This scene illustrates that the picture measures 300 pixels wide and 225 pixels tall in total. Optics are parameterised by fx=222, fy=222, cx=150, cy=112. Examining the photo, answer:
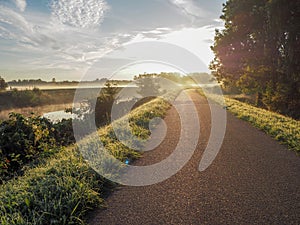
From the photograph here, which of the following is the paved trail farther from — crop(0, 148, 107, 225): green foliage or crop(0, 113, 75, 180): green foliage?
crop(0, 113, 75, 180): green foliage

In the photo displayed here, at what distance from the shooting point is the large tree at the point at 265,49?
15008 millimetres

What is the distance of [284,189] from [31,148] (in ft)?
21.5

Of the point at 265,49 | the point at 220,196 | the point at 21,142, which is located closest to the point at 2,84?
the point at 21,142

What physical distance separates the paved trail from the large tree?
41.5ft

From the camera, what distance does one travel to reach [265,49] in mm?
17969

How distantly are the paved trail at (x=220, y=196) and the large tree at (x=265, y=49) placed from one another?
12659 mm

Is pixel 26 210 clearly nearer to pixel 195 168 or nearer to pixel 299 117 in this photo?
pixel 195 168

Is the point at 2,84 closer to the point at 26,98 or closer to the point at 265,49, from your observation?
the point at 26,98

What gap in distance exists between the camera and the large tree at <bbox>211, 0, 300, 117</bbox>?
49.2ft

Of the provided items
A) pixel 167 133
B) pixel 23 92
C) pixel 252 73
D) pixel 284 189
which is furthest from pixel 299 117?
pixel 23 92

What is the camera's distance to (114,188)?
3.56 metres

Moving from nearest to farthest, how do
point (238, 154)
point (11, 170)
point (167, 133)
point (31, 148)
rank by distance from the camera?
point (238, 154) < point (11, 170) < point (31, 148) < point (167, 133)

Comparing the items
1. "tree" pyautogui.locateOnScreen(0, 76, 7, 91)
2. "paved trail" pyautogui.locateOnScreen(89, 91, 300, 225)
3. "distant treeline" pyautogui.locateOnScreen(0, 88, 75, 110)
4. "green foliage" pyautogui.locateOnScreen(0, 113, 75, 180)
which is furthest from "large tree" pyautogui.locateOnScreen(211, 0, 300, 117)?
"tree" pyautogui.locateOnScreen(0, 76, 7, 91)

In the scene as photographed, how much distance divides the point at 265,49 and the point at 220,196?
18.1 m
